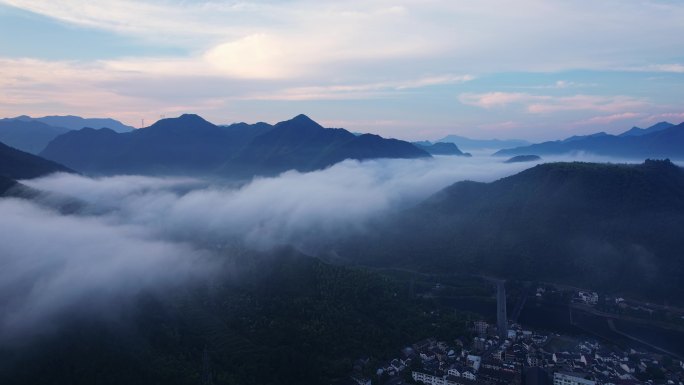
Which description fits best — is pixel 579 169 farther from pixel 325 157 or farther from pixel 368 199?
pixel 325 157

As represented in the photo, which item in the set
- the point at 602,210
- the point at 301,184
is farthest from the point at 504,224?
the point at 301,184

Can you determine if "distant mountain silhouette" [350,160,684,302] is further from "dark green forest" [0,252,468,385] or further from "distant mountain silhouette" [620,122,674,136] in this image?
"distant mountain silhouette" [620,122,674,136]

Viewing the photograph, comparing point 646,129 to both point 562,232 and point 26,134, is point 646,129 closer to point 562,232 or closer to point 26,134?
point 562,232

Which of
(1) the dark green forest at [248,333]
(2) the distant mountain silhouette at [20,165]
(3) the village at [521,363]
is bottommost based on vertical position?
(3) the village at [521,363]

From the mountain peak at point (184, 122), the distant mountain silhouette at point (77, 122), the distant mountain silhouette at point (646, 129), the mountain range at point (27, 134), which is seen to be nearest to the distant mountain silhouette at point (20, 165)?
the mountain peak at point (184, 122)

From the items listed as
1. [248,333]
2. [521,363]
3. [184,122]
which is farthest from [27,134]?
[521,363]

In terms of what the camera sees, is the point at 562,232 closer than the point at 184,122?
Yes

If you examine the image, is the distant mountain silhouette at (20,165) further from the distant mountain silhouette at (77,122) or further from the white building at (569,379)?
the distant mountain silhouette at (77,122)
